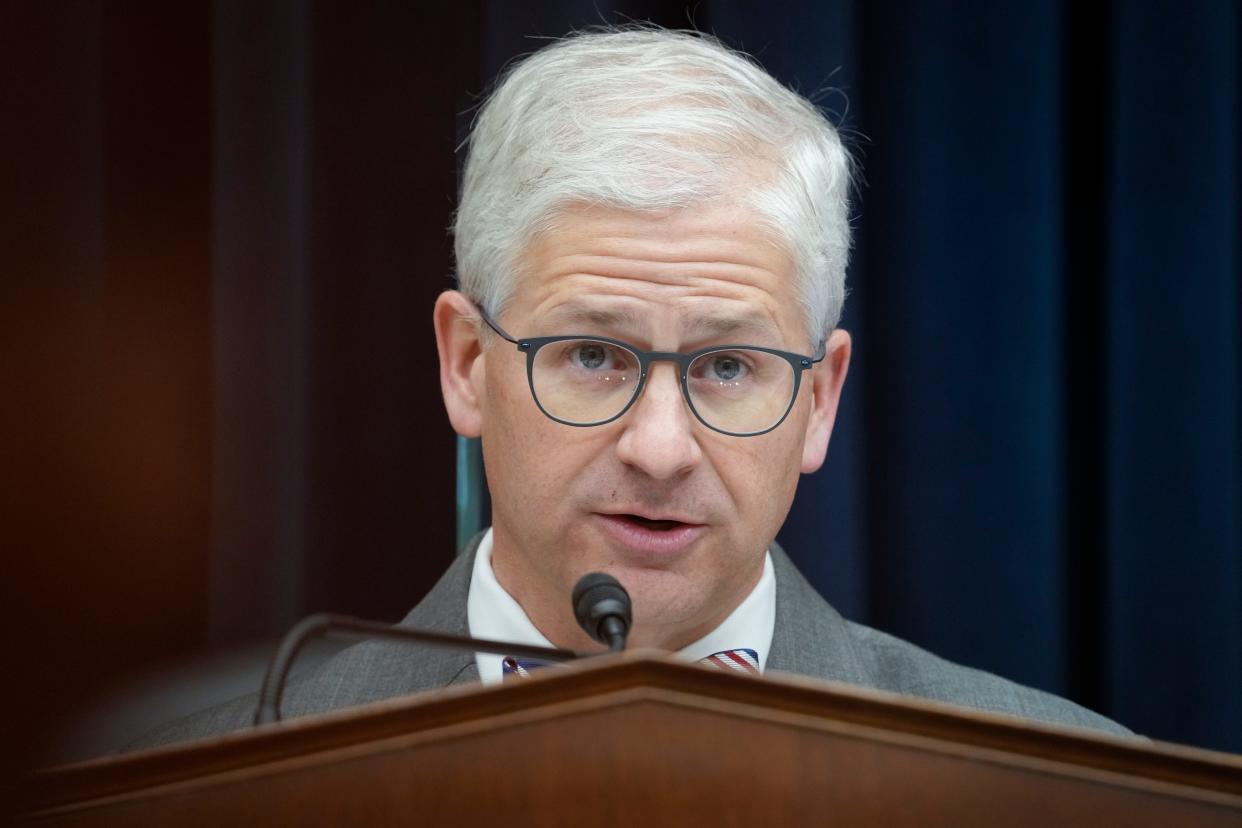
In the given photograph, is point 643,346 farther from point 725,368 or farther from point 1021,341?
point 1021,341

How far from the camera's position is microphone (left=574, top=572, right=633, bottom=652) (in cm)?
91

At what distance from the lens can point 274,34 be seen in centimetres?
185

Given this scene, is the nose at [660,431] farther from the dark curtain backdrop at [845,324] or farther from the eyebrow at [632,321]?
the dark curtain backdrop at [845,324]

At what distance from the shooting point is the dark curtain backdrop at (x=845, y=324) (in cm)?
180

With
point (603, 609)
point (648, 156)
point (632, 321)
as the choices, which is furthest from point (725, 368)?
point (603, 609)

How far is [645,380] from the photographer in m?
1.26

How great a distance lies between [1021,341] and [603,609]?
116 centimetres

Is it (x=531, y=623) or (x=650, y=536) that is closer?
(x=650, y=536)

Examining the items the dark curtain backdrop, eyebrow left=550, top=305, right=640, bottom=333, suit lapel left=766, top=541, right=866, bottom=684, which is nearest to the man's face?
eyebrow left=550, top=305, right=640, bottom=333

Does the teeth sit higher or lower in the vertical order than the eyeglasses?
lower

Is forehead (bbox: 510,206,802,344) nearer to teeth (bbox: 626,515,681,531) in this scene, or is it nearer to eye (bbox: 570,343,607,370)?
eye (bbox: 570,343,607,370)

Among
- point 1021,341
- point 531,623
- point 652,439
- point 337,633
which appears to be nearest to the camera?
point 337,633

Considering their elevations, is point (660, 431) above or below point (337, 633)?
above

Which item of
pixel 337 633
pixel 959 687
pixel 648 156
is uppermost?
pixel 648 156
